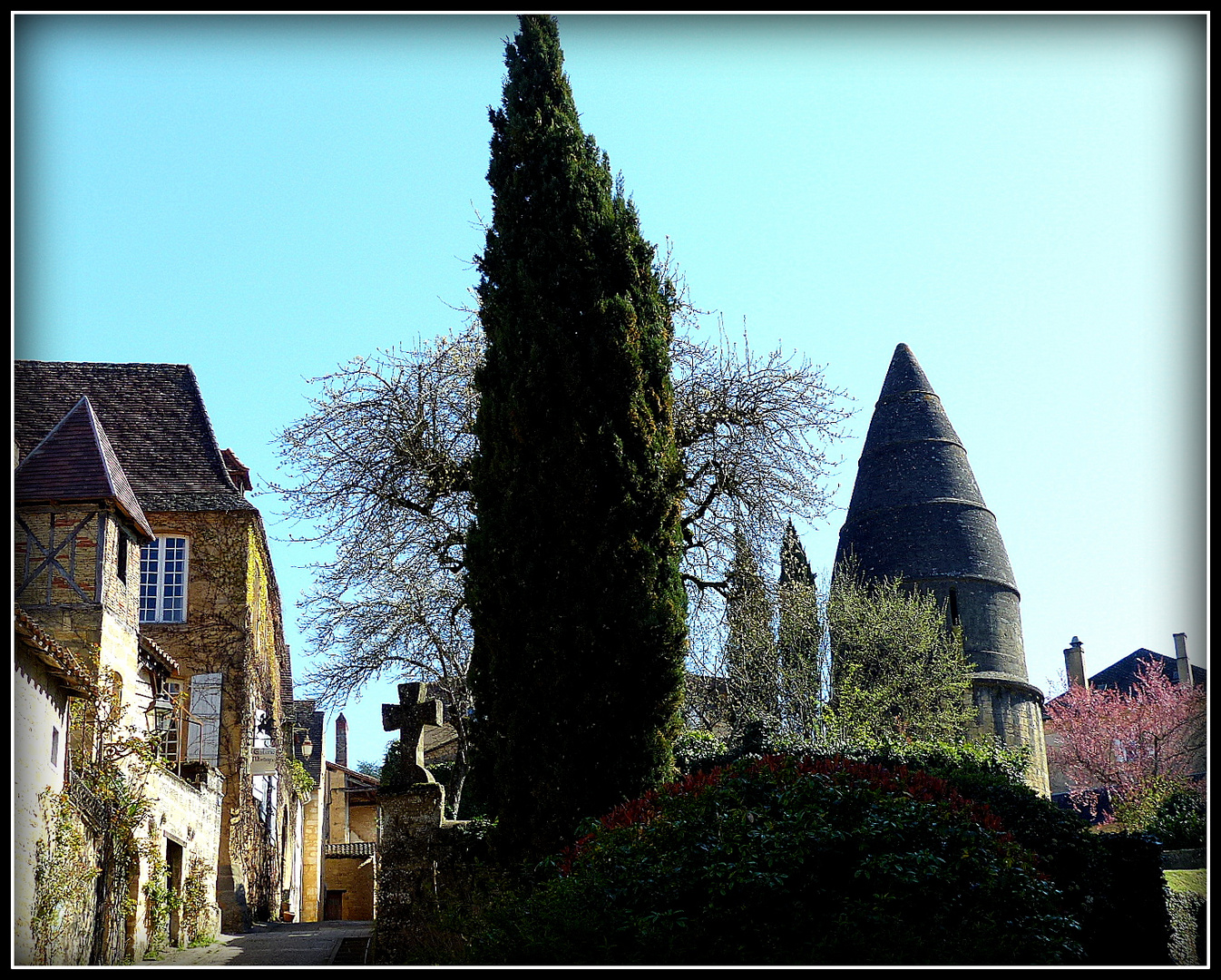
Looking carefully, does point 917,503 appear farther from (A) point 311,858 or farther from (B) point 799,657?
(A) point 311,858

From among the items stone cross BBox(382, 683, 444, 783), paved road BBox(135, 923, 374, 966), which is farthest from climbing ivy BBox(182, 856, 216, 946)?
stone cross BBox(382, 683, 444, 783)

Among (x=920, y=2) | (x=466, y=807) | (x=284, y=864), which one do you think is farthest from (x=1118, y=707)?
(x=920, y=2)

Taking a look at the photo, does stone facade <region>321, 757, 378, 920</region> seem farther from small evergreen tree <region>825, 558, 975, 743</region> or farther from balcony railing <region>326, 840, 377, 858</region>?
small evergreen tree <region>825, 558, 975, 743</region>

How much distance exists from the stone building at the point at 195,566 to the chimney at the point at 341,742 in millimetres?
30741

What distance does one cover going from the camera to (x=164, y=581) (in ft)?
68.9

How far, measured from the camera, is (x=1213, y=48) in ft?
22.4

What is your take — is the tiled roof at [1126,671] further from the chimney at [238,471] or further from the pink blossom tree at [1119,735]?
the chimney at [238,471]

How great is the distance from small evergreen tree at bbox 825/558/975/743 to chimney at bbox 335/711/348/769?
101 feet

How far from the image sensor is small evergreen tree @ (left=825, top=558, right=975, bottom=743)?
24141mm

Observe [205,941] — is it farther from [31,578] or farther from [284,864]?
[284,864]

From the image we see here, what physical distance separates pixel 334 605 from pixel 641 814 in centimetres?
838

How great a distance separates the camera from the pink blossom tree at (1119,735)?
115 ft

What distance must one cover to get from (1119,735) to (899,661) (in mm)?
16098

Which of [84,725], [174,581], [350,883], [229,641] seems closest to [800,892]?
[84,725]
